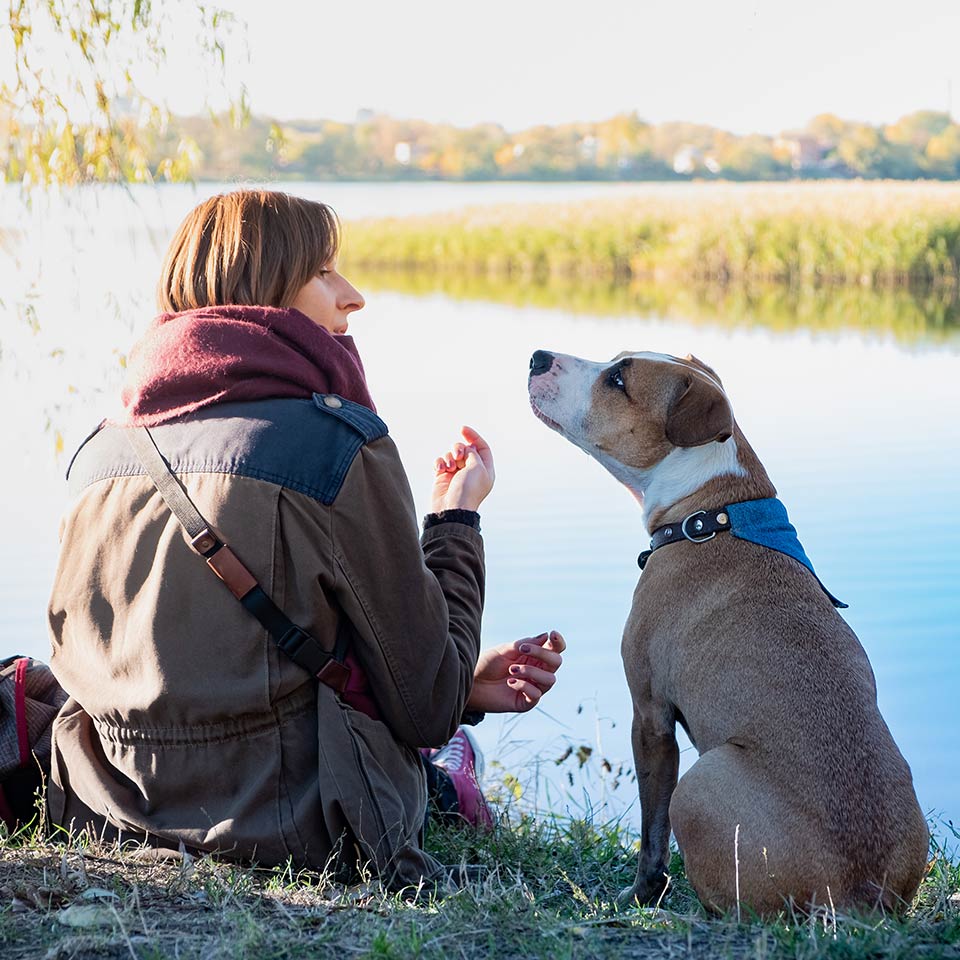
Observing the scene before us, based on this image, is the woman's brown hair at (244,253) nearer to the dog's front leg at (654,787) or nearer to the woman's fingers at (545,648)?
the woman's fingers at (545,648)

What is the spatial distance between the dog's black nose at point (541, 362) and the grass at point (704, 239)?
60.9 ft

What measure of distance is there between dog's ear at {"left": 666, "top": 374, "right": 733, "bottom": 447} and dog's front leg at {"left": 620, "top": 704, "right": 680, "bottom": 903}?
30.1 inches

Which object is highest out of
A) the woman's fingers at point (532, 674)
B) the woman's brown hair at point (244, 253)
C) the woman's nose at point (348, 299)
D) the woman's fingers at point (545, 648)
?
the woman's brown hair at point (244, 253)

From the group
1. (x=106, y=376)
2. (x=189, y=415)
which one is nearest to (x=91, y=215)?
(x=106, y=376)

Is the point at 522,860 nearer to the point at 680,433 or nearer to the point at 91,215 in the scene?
the point at 680,433

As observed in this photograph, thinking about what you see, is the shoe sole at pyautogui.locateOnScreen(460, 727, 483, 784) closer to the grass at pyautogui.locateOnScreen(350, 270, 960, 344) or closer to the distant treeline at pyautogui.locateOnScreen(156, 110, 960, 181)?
the grass at pyautogui.locateOnScreen(350, 270, 960, 344)

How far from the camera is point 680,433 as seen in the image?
375cm

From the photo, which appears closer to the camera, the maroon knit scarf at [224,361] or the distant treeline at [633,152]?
the maroon knit scarf at [224,361]

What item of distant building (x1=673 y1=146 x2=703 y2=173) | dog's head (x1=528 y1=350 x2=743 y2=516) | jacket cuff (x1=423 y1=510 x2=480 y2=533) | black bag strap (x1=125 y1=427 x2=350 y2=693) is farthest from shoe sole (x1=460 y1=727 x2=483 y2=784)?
distant building (x1=673 y1=146 x2=703 y2=173)

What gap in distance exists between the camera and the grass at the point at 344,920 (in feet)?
8.91

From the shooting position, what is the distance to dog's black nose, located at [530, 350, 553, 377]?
4.11m

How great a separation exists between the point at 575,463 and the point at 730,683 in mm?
8110

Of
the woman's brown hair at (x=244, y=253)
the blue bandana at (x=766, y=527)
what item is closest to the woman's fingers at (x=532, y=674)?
the blue bandana at (x=766, y=527)

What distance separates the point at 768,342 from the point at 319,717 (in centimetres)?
1576
